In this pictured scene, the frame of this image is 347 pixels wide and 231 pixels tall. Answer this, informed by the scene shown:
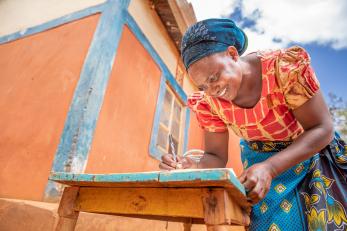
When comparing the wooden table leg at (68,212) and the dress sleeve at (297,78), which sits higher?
the dress sleeve at (297,78)

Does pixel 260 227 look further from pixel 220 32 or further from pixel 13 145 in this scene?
pixel 13 145

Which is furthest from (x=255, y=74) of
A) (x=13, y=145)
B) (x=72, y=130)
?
(x=13, y=145)

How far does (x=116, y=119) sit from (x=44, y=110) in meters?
0.84

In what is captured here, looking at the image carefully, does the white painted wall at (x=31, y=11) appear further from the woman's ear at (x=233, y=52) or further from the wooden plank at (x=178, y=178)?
the wooden plank at (x=178, y=178)

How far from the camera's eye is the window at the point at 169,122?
4.39 meters

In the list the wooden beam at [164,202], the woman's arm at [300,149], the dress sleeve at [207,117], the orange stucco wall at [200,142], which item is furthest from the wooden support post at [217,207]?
the orange stucco wall at [200,142]

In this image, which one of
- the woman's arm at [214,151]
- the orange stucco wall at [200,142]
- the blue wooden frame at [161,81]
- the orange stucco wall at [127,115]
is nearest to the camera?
the woman's arm at [214,151]

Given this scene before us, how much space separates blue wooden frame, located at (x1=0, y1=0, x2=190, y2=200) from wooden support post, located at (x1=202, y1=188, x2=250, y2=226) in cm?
198

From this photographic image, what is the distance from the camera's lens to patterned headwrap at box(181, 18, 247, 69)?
49.6 inches

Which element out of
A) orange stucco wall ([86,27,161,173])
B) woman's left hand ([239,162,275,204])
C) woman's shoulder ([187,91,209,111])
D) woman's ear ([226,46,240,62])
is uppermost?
orange stucco wall ([86,27,161,173])

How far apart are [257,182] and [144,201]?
16.4 inches

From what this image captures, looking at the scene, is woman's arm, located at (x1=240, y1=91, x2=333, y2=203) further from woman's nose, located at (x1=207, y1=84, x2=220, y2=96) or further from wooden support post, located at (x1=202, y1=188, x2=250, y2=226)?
woman's nose, located at (x1=207, y1=84, x2=220, y2=96)

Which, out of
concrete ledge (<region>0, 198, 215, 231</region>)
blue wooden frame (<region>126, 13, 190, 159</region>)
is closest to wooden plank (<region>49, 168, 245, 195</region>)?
concrete ledge (<region>0, 198, 215, 231</region>)

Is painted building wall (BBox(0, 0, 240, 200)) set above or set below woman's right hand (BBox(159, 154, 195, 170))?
above
